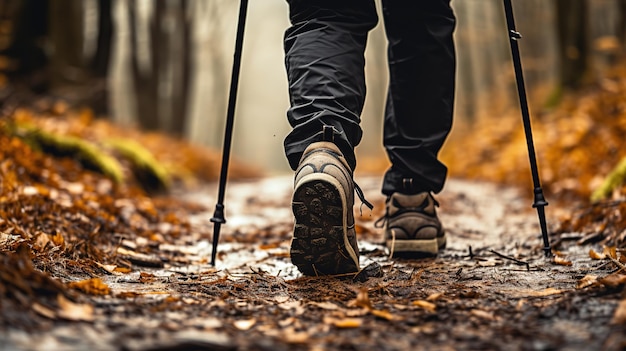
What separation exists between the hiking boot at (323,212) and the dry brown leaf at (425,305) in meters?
0.37

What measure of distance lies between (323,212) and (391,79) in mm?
931

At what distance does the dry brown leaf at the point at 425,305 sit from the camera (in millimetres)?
1351

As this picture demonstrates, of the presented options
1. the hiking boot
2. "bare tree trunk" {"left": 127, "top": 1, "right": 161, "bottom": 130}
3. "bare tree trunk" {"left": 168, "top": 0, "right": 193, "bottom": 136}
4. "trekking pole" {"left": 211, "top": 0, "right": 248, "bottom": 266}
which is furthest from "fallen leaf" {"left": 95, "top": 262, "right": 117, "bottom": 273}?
"bare tree trunk" {"left": 168, "top": 0, "right": 193, "bottom": 136}

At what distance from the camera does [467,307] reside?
136 centimetres

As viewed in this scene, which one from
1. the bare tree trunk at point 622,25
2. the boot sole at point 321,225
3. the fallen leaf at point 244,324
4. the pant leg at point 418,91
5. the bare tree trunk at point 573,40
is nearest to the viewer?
the fallen leaf at point 244,324

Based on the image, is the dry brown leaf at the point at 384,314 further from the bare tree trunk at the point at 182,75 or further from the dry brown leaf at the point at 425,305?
the bare tree trunk at the point at 182,75

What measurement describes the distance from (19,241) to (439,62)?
177 centimetres

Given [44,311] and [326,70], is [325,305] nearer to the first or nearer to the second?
[44,311]

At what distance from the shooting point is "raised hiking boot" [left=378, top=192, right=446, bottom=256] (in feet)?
7.48

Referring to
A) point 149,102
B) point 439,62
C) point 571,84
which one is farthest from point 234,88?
point 149,102

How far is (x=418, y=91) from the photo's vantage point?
230cm

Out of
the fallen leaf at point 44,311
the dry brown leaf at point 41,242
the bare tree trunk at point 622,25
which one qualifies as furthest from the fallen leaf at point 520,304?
the bare tree trunk at point 622,25

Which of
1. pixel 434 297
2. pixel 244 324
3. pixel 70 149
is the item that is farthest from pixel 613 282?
pixel 70 149

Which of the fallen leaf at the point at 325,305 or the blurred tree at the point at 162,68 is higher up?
the blurred tree at the point at 162,68
